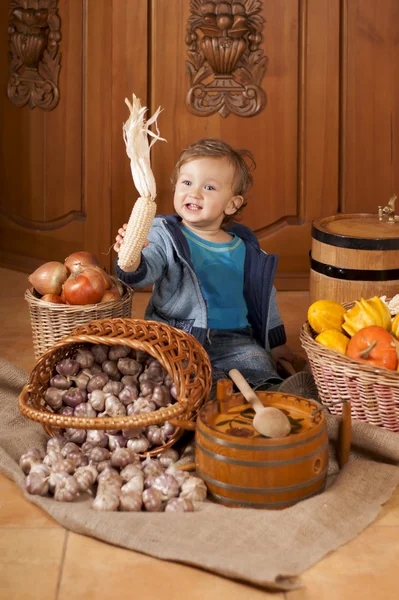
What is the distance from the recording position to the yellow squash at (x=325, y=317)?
88.7 inches

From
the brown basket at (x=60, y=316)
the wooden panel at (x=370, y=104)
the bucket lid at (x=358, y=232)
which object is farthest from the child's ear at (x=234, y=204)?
the wooden panel at (x=370, y=104)

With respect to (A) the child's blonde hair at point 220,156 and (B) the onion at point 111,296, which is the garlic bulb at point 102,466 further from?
(A) the child's blonde hair at point 220,156

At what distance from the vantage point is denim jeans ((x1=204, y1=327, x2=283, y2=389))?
242 centimetres

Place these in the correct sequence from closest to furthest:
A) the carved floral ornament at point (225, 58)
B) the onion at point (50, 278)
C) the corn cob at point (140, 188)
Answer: the corn cob at point (140, 188)
the onion at point (50, 278)
the carved floral ornament at point (225, 58)

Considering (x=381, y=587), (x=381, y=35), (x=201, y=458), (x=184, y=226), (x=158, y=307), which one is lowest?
(x=381, y=587)

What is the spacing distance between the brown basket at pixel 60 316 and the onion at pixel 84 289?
0.03 m

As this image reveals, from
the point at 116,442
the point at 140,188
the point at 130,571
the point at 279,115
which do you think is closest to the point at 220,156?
the point at 140,188

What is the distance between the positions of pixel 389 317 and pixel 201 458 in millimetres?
664

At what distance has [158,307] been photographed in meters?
2.53

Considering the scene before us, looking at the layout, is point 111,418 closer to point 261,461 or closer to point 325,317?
point 261,461

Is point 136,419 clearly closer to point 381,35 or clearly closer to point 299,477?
point 299,477

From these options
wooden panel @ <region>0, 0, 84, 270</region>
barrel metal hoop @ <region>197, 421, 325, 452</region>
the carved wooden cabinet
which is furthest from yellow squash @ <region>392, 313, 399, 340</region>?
wooden panel @ <region>0, 0, 84, 270</region>

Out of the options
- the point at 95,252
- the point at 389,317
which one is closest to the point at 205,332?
the point at 389,317

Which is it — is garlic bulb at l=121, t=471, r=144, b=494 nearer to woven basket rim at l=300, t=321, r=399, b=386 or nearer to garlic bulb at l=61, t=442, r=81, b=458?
garlic bulb at l=61, t=442, r=81, b=458
